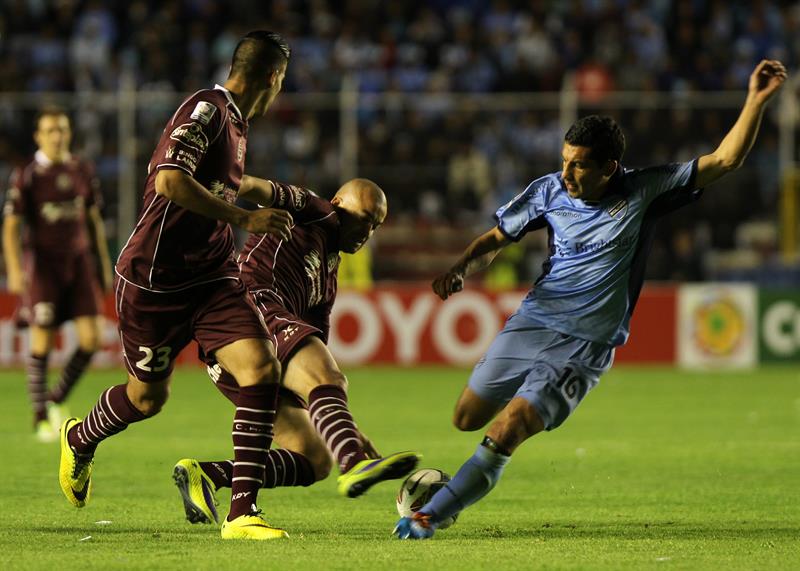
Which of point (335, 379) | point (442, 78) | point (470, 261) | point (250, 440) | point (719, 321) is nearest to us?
point (250, 440)

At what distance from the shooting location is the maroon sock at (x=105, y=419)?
716 centimetres

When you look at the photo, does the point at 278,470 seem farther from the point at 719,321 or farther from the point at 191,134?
the point at 719,321

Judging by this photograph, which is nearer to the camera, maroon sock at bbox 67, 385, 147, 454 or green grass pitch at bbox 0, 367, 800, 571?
green grass pitch at bbox 0, 367, 800, 571

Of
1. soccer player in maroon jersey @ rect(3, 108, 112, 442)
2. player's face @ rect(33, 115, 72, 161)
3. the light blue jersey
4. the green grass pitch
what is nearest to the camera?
the green grass pitch

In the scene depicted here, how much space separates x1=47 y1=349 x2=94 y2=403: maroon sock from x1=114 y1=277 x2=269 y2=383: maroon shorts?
5136mm

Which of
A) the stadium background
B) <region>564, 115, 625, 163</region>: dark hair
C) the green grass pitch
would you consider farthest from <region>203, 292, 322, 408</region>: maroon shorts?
the stadium background

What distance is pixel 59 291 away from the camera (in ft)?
→ 39.6

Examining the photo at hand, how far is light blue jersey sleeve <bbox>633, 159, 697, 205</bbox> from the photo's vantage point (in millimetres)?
6902

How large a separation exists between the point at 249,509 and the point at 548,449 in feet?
16.2

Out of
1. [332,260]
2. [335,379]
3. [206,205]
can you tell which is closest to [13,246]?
[332,260]

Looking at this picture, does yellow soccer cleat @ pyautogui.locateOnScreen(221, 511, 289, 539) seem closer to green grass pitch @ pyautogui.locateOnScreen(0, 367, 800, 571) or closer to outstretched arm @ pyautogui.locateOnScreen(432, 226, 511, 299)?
green grass pitch @ pyautogui.locateOnScreen(0, 367, 800, 571)

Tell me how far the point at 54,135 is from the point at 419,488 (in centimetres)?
596

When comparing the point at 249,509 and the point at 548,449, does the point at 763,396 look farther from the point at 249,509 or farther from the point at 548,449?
the point at 249,509

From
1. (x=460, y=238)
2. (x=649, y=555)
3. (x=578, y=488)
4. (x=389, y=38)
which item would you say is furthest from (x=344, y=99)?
(x=649, y=555)
